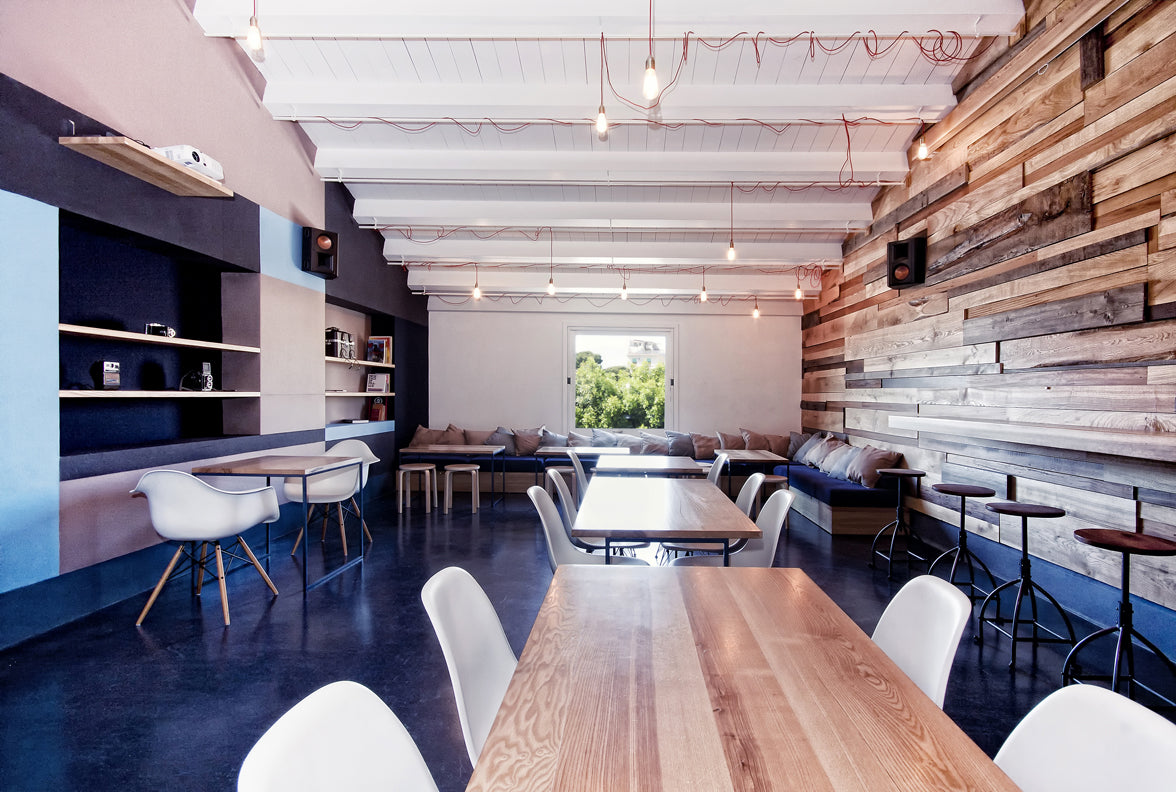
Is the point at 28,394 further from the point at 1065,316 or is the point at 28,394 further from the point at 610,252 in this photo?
the point at 1065,316

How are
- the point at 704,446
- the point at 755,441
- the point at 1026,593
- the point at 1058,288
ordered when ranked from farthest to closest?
the point at 755,441
the point at 704,446
the point at 1058,288
the point at 1026,593

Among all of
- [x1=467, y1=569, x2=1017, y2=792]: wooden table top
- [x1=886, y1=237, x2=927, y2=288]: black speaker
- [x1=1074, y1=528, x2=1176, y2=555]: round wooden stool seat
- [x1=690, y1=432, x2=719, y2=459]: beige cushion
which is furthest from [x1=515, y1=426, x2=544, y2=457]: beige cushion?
[x1=467, y1=569, x2=1017, y2=792]: wooden table top

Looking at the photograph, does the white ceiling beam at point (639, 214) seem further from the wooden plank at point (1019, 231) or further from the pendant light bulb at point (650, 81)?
the pendant light bulb at point (650, 81)

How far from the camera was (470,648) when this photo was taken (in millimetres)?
1566

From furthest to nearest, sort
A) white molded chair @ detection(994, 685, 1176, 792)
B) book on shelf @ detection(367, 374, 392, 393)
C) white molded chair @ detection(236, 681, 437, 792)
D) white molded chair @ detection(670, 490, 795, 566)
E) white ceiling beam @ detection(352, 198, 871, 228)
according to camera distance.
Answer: book on shelf @ detection(367, 374, 392, 393) → white ceiling beam @ detection(352, 198, 871, 228) → white molded chair @ detection(670, 490, 795, 566) → white molded chair @ detection(994, 685, 1176, 792) → white molded chair @ detection(236, 681, 437, 792)

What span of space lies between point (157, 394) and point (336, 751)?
425cm

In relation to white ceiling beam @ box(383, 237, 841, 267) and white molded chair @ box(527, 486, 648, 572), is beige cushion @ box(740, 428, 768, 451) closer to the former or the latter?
white ceiling beam @ box(383, 237, 841, 267)

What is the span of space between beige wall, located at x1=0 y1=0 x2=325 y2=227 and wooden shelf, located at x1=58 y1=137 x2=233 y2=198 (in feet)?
1.07

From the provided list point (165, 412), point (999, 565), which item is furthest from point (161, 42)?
point (999, 565)

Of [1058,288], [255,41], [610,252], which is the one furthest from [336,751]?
[610,252]

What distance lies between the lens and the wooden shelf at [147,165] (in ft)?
10.7

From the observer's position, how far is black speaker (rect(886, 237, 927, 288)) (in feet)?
17.6

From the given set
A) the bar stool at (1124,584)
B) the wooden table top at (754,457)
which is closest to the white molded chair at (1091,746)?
the bar stool at (1124,584)

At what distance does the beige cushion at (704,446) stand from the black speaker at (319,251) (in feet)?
17.8
